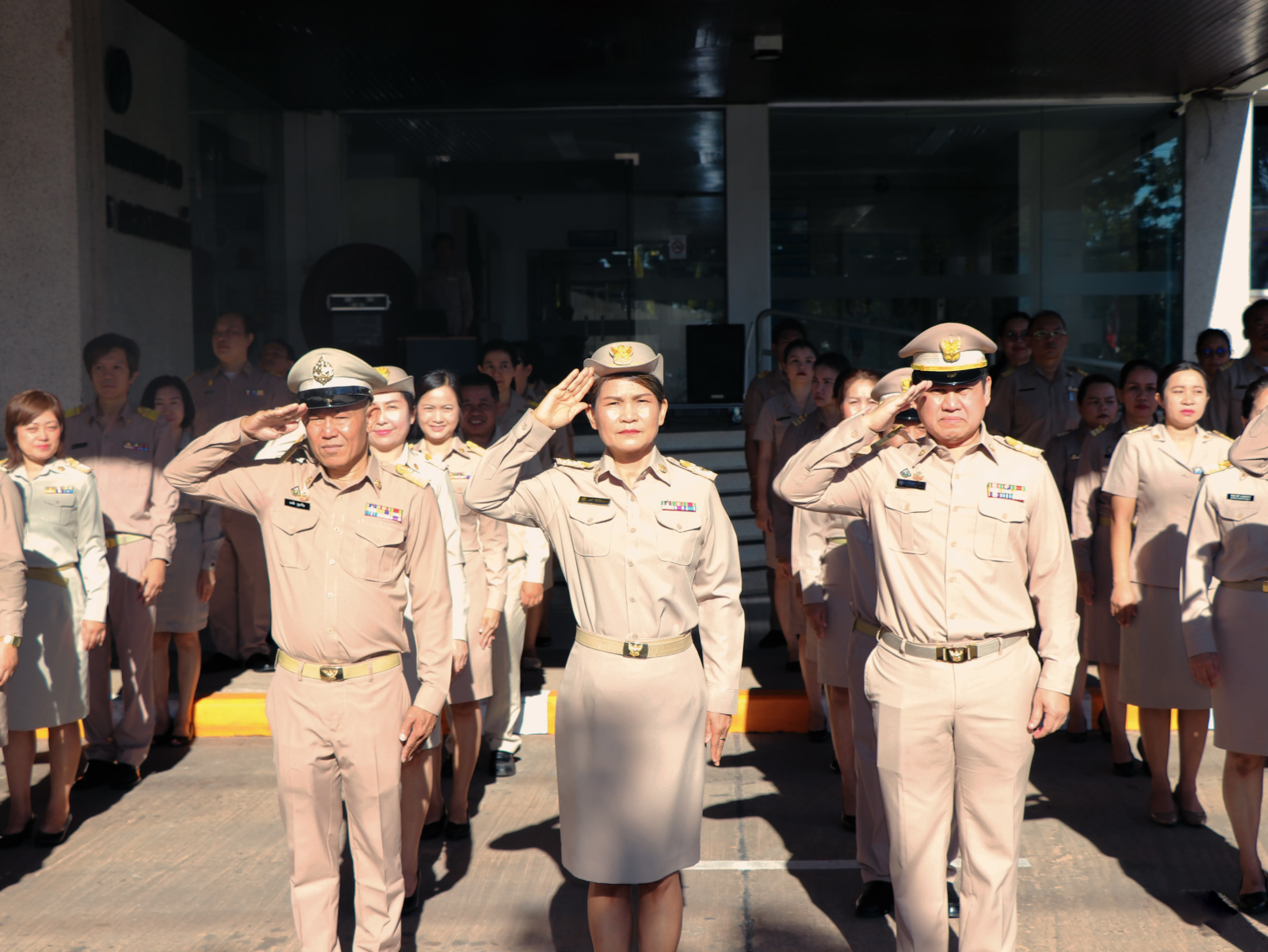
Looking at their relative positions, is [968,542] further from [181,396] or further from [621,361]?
[181,396]

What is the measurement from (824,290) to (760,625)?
527 centimetres

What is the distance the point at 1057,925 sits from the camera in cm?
371

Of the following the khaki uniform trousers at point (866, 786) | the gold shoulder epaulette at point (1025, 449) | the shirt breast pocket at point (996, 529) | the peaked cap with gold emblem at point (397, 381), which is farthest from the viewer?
the peaked cap with gold emblem at point (397, 381)

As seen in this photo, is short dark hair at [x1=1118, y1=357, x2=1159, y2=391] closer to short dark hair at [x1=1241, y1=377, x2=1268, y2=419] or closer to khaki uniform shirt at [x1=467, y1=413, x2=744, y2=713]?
short dark hair at [x1=1241, y1=377, x2=1268, y2=419]

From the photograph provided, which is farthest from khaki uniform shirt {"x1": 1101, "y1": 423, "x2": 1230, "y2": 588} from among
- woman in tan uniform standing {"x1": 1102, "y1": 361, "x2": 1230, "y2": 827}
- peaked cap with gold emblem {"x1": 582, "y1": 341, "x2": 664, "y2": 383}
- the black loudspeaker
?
the black loudspeaker

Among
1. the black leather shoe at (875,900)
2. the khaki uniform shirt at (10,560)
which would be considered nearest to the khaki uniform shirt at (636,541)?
the black leather shoe at (875,900)

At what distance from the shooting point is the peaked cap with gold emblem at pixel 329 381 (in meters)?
3.08

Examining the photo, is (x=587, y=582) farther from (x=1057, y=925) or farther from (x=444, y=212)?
(x=444, y=212)

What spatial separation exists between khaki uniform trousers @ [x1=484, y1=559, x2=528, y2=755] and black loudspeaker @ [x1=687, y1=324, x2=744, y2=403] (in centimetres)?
652

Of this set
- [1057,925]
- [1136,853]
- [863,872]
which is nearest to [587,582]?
[863,872]

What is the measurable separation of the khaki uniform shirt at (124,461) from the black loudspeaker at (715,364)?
6893 millimetres

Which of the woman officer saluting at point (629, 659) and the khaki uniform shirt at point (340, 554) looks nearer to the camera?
the woman officer saluting at point (629, 659)

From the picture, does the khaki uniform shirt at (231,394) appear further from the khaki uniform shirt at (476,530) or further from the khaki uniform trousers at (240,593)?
the khaki uniform shirt at (476,530)

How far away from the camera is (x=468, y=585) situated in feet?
15.3
